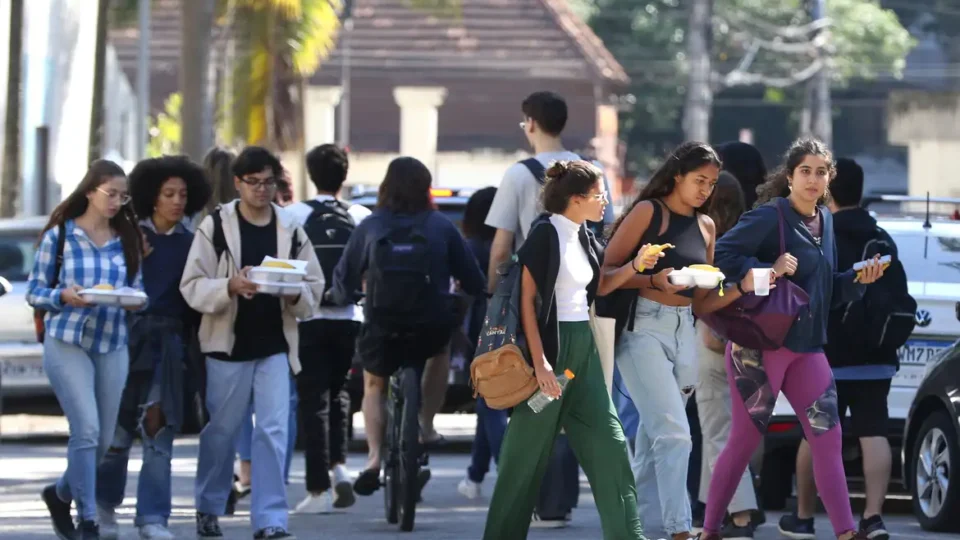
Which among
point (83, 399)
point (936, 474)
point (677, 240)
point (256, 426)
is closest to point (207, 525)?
point (256, 426)

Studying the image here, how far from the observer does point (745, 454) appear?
9.61m

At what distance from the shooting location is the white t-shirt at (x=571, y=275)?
876cm

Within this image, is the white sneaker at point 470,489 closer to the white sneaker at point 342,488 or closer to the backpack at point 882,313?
the white sneaker at point 342,488

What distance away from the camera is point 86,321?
32.7 feet

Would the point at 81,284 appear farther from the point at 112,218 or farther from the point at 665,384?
the point at 665,384

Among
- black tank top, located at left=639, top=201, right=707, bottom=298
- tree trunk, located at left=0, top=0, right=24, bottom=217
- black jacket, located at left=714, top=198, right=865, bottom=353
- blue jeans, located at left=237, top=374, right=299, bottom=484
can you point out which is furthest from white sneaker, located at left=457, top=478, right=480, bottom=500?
tree trunk, located at left=0, top=0, right=24, bottom=217

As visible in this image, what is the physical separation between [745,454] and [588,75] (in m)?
46.2

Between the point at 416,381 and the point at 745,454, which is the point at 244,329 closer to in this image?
the point at 416,381

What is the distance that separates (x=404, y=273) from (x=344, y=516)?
1558 mm

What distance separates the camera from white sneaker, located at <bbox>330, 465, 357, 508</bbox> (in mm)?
12008

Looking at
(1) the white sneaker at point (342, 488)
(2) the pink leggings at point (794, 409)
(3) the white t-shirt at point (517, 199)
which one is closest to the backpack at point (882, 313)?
(2) the pink leggings at point (794, 409)

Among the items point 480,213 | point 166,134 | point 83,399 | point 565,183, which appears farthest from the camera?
point 166,134

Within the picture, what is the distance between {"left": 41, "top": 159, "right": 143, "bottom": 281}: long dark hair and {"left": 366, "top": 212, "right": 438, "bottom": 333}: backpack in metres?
1.35

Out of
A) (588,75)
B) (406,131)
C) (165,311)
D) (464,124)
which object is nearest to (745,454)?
(165,311)
